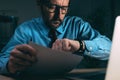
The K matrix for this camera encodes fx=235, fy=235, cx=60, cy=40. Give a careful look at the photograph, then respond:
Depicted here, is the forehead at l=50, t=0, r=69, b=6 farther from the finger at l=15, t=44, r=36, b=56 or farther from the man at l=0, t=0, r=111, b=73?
the finger at l=15, t=44, r=36, b=56

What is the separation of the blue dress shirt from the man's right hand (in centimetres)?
5

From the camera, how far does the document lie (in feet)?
1.94

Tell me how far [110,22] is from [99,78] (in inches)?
8.6

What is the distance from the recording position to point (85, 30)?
0.82 meters

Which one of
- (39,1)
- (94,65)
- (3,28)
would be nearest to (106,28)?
(94,65)

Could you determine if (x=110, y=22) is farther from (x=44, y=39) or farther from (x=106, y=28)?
(x=44, y=39)

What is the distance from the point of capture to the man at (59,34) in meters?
0.75

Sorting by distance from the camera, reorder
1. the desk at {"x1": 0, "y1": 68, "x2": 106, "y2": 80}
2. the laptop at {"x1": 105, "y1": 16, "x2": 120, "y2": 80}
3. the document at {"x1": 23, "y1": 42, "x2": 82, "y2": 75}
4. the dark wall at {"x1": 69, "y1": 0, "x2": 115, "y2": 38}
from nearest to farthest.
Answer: the laptop at {"x1": 105, "y1": 16, "x2": 120, "y2": 80} → the document at {"x1": 23, "y1": 42, "x2": 82, "y2": 75} → the desk at {"x1": 0, "y1": 68, "x2": 106, "y2": 80} → the dark wall at {"x1": 69, "y1": 0, "x2": 115, "y2": 38}

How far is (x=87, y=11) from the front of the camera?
0.83 metres

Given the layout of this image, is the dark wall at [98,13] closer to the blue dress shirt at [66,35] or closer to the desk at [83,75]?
the blue dress shirt at [66,35]

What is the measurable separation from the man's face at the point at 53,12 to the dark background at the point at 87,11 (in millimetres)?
26

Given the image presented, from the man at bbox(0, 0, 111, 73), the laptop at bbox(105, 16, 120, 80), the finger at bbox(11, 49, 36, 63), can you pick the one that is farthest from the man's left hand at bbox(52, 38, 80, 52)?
the laptop at bbox(105, 16, 120, 80)

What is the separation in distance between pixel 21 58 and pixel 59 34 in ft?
0.57

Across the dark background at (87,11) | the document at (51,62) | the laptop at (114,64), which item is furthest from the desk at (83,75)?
the laptop at (114,64)
